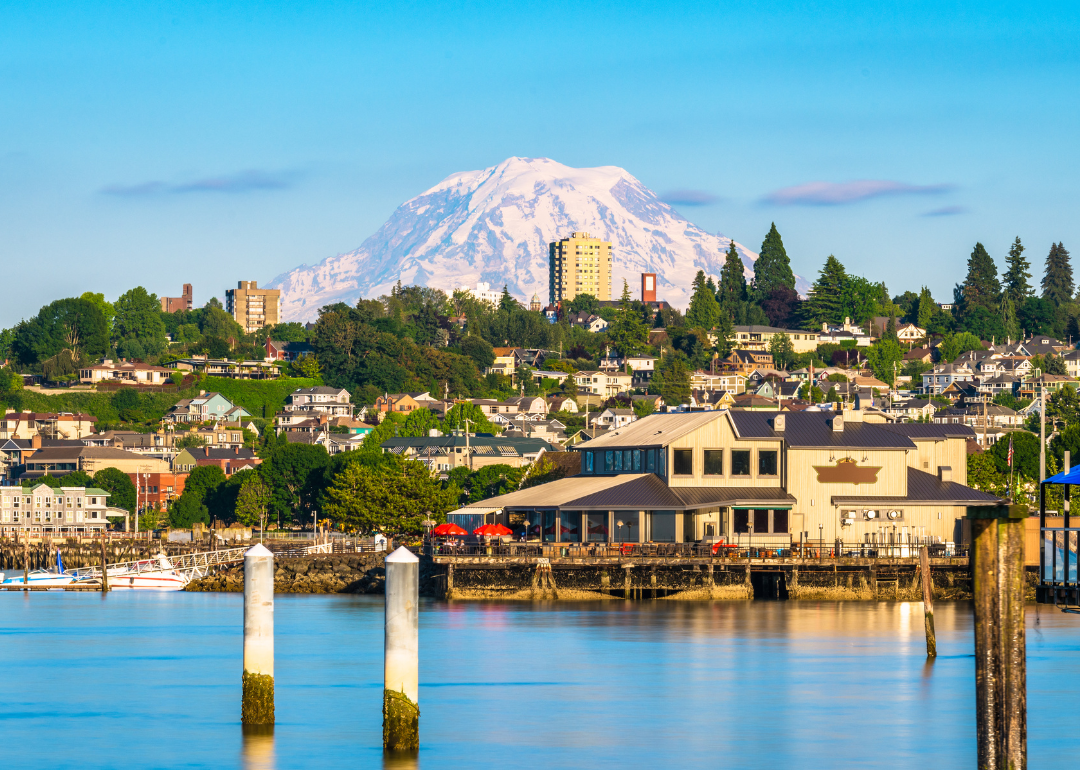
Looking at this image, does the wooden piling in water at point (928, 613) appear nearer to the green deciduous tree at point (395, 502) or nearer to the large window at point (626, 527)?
the large window at point (626, 527)

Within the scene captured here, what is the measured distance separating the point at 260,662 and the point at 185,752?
3904mm

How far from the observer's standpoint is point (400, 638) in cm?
2408

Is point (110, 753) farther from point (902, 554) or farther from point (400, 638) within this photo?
point (902, 554)

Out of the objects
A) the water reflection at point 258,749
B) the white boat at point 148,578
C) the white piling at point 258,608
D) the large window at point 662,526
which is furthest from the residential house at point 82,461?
the white piling at point 258,608

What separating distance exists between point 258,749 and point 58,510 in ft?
380

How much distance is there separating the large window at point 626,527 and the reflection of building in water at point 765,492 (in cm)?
4

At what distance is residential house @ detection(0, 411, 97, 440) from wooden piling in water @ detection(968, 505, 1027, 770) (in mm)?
168731

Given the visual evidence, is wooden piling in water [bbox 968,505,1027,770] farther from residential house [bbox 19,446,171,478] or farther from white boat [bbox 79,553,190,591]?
residential house [bbox 19,446,171,478]

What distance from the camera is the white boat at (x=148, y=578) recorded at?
80375 millimetres

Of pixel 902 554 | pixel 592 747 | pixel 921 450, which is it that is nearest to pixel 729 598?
pixel 902 554

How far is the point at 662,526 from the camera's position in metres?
67.2

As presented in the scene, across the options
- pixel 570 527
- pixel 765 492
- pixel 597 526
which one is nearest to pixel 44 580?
pixel 570 527

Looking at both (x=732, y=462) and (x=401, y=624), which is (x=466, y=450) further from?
(x=401, y=624)

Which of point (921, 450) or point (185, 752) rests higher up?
point (921, 450)
